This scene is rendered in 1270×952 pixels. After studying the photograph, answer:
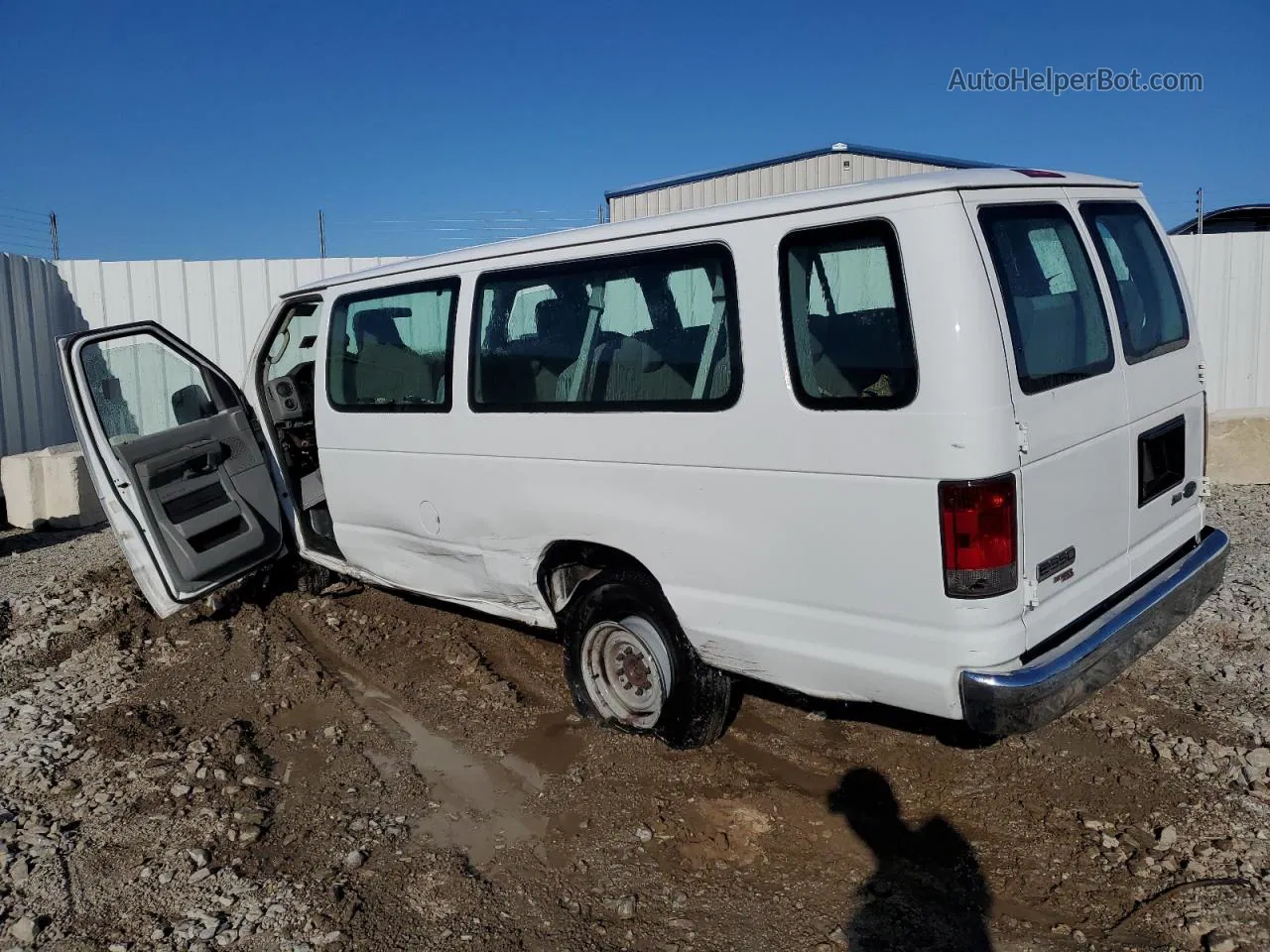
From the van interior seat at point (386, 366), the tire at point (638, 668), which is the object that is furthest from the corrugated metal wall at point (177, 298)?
the tire at point (638, 668)

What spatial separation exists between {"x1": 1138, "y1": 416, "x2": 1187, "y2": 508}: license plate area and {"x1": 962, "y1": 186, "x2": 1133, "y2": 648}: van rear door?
17cm

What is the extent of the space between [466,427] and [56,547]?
565 centimetres

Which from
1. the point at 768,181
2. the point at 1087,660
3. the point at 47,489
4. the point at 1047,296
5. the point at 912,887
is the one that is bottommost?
the point at 912,887

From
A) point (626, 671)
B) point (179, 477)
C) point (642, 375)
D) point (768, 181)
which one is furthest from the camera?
point (768, 181)

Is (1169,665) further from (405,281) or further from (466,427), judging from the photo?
(405,281)

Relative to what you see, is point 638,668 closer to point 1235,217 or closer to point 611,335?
point 611,335

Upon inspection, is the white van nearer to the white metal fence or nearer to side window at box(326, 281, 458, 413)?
side window at box(326, 281, 458, 413)

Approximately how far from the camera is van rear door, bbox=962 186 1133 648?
316 cm

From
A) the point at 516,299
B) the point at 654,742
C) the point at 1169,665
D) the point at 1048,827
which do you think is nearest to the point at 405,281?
the point at 516,299

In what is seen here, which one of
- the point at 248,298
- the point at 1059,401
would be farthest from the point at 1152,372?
the point at 248,298

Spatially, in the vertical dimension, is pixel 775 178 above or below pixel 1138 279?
above

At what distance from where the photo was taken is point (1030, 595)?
10.5 feet

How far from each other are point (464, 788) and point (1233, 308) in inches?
427

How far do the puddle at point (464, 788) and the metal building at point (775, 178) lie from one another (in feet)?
25.6
